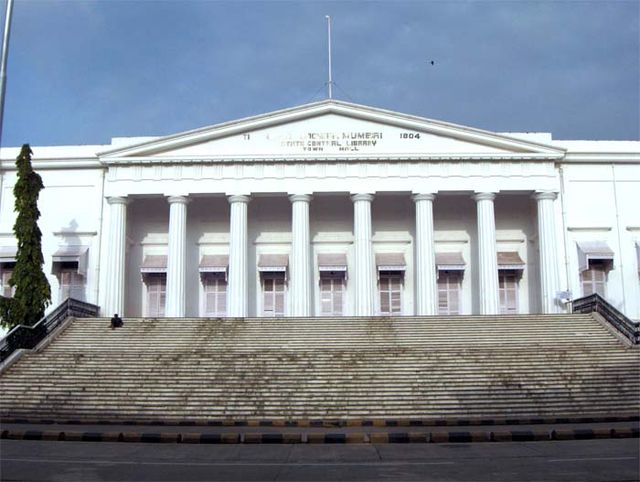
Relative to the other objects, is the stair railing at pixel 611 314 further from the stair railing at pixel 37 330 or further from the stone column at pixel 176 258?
the stair railing at pixel 37 330

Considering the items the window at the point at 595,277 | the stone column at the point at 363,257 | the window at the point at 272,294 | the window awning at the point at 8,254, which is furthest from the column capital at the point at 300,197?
the window at the point at 595,277

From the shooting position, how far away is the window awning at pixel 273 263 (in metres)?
34.9

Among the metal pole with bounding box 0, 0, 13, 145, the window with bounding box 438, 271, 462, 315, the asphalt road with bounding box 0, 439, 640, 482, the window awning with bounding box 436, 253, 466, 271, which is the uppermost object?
the metal pole with bounding box 0, 0, 13, 145

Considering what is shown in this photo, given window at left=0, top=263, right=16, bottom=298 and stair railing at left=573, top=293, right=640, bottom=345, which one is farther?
window at left=0, top=263, right=16, bottom=298

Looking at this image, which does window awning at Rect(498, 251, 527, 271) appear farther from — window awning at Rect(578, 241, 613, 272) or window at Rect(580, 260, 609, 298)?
window at Rect(580, 260, 609, 298)

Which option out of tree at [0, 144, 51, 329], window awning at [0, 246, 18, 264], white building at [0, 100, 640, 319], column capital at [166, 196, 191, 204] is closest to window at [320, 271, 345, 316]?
white building at [0, 100, 640, 319]

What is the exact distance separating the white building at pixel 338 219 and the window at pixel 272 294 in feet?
0.23

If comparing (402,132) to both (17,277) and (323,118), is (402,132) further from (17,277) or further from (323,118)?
(17,277)

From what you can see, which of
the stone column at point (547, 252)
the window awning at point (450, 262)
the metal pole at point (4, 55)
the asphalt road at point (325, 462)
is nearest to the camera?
the asphalt road at point (325, 462)

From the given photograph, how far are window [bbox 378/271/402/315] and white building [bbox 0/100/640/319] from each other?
0.06 meters

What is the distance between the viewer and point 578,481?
34.0 ft

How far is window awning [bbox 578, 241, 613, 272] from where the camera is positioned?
3341cm

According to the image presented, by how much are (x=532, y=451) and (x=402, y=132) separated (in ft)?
71.1

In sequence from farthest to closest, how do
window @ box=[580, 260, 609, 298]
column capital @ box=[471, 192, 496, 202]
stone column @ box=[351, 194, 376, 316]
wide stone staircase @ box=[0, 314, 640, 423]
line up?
window @ box=[580, 260, 609, 298] < column capital @ box=[471, 192, 496, 202] < stone column @ box=[351, 194, 376, 316] < wide stone staircase @ box=[0, 314, 640, 423]
